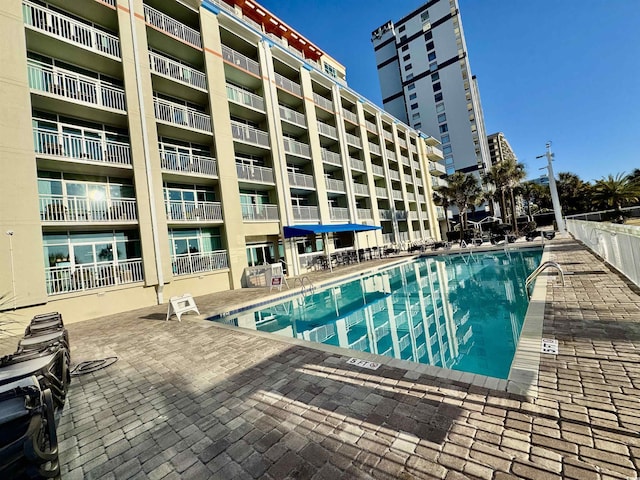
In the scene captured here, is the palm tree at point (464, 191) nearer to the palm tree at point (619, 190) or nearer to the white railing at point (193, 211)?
the palm tree at point (619, 190)

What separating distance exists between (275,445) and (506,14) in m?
28.8

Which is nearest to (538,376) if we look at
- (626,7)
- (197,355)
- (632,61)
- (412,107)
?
(197,355)

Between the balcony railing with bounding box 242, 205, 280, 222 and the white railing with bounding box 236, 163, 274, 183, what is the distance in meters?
1.55

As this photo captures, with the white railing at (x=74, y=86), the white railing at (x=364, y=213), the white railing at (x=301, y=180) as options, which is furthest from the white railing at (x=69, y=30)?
the white railing at (x=364, y=213)

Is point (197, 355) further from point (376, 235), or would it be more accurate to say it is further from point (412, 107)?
point (412, 107)

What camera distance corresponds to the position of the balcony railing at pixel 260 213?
1500 cm

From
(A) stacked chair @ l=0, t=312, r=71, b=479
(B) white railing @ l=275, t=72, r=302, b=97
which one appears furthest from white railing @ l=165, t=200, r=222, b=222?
(B) white railing @ l=275, t=72, r=302, b=97

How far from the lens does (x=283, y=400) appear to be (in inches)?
124

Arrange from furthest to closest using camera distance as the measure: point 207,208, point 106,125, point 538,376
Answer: point 207,208
point 106,125
point 538,376

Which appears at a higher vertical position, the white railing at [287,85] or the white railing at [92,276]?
the white railing at [287,85]

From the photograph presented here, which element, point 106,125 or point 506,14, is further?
point 506,14

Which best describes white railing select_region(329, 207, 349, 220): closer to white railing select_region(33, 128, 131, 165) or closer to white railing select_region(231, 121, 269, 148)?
white railing select_region(231, 121, 269, 148)

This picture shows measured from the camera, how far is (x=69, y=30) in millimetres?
10578

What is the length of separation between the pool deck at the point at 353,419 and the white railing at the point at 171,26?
50.3 ft
